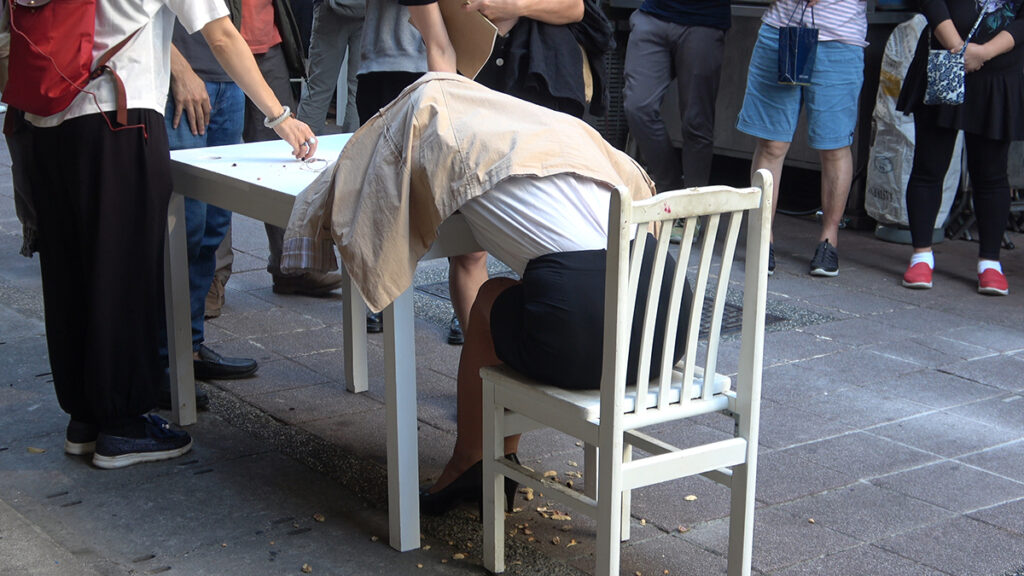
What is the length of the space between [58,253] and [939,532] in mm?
2598

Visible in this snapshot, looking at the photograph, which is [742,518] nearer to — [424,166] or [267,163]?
[424,166]

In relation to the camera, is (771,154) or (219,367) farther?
(771,154)

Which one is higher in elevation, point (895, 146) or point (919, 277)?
point (895, 146)

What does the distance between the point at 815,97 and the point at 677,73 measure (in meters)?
0.94

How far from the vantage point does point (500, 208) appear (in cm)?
→ 287

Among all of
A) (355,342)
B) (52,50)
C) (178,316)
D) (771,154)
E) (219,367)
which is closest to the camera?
(52,50)

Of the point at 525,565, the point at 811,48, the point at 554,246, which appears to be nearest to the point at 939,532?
the point at 525,565

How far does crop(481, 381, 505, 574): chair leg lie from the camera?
295 cm

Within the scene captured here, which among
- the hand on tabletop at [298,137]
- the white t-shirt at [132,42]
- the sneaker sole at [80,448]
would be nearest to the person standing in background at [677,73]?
the hand on tabletop at [298,137]

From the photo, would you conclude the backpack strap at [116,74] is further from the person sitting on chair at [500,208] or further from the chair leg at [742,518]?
the chair leg at [742,518]

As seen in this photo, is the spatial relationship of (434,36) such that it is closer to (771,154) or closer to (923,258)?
(771,154)

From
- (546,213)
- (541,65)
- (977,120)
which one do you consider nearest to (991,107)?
(977,120)

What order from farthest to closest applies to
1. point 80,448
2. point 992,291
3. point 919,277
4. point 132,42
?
point 919,277
point 992,291
point 80,448
point 132,42

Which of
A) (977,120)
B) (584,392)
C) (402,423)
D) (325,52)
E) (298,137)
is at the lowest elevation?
(402,423)
